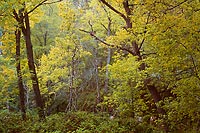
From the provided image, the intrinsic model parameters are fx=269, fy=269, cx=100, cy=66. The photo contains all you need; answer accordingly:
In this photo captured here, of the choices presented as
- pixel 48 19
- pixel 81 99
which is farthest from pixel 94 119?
pixel 48 19

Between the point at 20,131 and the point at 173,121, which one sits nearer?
the point at 173,121

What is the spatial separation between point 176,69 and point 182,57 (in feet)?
2.76

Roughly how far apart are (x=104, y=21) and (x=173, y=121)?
916 cm

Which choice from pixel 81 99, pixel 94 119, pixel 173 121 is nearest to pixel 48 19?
pixel 81 99

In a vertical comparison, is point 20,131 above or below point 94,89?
below

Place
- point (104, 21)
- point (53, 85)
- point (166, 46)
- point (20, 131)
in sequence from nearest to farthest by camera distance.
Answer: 1. point (166, 46)
2. point (20, 131)
3. point (104, 21)
4. point (53, 85)

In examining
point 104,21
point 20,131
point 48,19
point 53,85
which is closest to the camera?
point 20,131

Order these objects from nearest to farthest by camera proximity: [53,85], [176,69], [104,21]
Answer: [176,69]
[104,21]
[53,85]

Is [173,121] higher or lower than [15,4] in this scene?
lower

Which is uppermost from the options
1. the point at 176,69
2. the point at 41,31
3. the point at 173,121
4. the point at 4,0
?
the point at 41,31

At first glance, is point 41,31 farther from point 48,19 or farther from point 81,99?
point 81,99

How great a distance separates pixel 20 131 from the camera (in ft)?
28.5

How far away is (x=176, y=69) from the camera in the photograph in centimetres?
668

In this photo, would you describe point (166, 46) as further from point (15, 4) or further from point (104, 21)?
point (104, 21)
